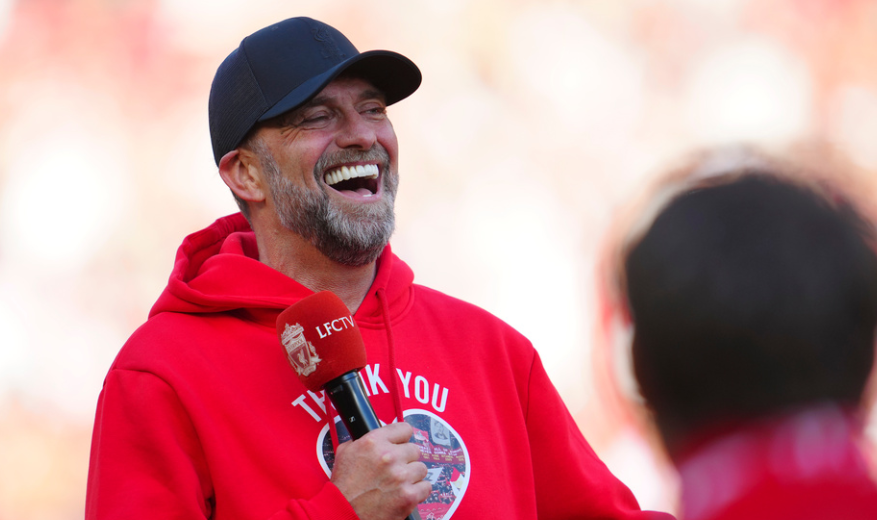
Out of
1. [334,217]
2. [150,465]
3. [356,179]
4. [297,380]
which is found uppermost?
[356,179]

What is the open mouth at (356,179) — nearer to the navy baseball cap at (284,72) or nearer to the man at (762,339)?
the navy baseball cap at (284,72)

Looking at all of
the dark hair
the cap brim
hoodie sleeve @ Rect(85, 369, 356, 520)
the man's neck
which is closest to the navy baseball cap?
the cap brim

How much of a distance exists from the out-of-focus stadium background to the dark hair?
184 centimetres

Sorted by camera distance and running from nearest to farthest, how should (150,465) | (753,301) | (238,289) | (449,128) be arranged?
(753,301)
(150,465)
(238,289)
(449,128)

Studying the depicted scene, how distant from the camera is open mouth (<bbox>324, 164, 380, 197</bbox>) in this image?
6.58ft

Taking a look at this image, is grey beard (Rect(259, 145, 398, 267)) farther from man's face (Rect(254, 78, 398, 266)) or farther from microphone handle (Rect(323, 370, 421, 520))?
microphone handle (Rect(323, 370, 421, 520))

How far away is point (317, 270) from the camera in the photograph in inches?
80.4

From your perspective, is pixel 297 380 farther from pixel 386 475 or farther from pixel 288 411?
pixel 386 475

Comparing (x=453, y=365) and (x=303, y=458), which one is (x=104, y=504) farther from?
(x=453, y=365)

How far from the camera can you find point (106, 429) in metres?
1.68

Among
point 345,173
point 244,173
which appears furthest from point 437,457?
point 244,173

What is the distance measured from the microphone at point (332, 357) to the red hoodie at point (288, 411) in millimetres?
139

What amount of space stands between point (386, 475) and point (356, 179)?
783mm

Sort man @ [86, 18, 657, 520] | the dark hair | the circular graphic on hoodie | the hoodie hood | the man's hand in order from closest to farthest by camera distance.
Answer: the dark hair
the man's hand
man @ [86, 18, 657, 520]
the circular graphic on hoodie
the hoodie hood
